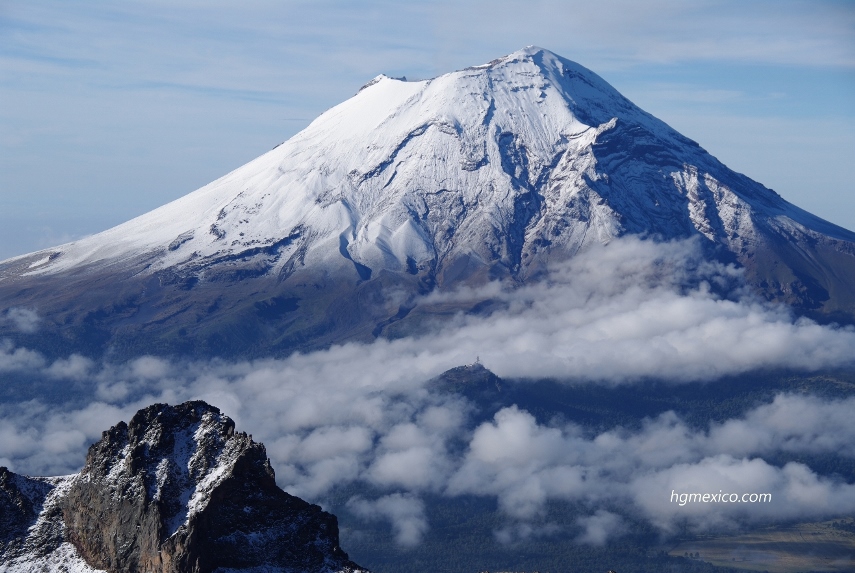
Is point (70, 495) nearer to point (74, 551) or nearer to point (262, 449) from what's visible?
point (74, 551)

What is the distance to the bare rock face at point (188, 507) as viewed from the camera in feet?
193

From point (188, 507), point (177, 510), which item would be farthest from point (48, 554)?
point (188, 507)

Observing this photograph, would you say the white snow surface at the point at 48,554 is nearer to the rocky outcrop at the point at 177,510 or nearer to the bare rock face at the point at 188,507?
the rocky outcrop at the point at 177,510

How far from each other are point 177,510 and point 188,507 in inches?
20.2

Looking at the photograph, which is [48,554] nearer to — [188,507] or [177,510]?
[177,510]

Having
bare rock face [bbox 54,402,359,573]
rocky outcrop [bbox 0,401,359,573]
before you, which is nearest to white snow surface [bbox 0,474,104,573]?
rocky outcrop [bbox 0,401,359,573]

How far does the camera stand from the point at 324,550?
61.9m

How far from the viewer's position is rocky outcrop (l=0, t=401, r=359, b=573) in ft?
194

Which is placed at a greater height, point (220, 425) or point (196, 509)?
point (220, 425)

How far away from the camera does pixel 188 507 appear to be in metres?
59.5

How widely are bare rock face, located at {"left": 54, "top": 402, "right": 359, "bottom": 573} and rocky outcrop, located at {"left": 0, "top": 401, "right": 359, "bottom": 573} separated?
49mm

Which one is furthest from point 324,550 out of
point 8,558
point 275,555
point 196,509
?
point 8,558

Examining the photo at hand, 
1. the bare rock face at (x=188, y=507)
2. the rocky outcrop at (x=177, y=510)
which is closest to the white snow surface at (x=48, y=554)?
the rocky outcrop at (x=177, y=510)

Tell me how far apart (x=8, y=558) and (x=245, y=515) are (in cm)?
1181
